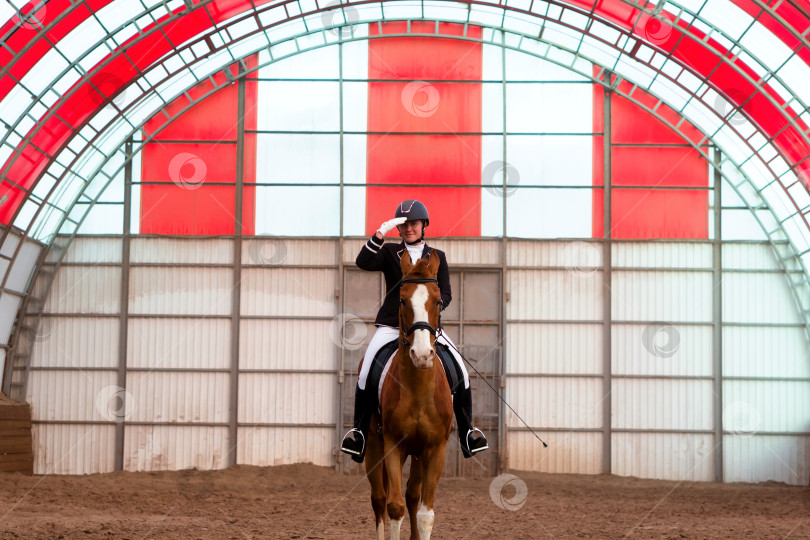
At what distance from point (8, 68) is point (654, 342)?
16288 millimetres

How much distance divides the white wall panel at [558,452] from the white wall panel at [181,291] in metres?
8.20

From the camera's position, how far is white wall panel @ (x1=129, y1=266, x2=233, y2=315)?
72.2ft

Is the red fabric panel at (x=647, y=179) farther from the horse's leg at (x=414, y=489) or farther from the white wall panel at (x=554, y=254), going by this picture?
the horse's leg at (x=414, y=489)

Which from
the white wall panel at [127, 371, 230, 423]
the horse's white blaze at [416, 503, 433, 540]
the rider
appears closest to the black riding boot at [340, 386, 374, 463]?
the rider

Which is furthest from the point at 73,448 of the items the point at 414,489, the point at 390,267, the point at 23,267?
the point at 390,267

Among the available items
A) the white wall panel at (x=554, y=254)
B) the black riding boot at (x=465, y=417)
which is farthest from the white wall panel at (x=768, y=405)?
the black riding boot at (x=465, y=417)

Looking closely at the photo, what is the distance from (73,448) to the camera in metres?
21.7

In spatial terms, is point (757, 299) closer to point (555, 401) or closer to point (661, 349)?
point (661, 349)

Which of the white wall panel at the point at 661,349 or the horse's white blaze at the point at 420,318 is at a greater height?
the horse's white blaze at the point at 420,318

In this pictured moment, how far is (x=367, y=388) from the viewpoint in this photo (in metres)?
8.05

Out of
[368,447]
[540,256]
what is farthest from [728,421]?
[368,447]

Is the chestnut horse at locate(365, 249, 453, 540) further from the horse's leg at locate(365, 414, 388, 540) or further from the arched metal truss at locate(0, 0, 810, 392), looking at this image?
the arched metal truss at locate(0, 0, 810, 392)

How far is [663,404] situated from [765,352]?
2.96 metres

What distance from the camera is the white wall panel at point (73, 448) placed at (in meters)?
21.6
